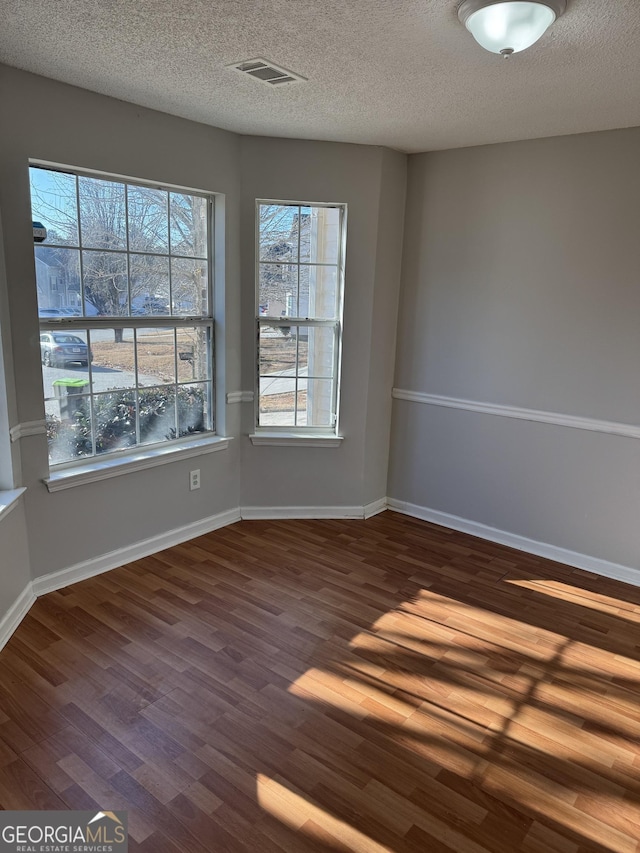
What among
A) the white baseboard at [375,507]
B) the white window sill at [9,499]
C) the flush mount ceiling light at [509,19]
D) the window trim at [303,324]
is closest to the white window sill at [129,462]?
the white window sill at [9,499]

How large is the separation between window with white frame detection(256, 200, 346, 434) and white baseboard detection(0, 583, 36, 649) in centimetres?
177

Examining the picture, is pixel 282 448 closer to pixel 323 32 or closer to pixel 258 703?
pixel 258 703

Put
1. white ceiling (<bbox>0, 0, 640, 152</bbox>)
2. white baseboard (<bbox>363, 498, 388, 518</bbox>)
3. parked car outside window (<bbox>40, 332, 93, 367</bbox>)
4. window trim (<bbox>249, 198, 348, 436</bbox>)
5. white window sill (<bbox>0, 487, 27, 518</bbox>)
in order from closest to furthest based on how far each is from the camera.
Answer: white ceiling (<bbox>0, 0, 640, 152</bbox>), white window sill (<bbox>0, 487, 27, 518</bbox>), parked car outside window (<bbox>40, 332, 93, 367</bbox>), window trim (<bbox>249, 198, 348, 436</bbox>), white baseboard (<bbox>363, 498, 388, 518</bbox>)

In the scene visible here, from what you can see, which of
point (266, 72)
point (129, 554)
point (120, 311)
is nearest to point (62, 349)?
point (120, 311)

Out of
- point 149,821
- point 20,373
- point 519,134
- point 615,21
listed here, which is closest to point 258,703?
point 149,821

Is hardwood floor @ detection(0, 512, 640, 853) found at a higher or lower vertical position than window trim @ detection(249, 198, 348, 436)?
lower

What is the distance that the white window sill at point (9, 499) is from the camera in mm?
2576

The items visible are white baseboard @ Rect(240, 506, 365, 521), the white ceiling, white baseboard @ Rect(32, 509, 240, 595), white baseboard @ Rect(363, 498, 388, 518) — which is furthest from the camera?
white baseboard @ Rect(363, 498, 388, 518)

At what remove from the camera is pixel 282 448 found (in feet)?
13.2

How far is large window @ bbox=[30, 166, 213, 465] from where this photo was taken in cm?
294

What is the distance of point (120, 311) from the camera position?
3238mm

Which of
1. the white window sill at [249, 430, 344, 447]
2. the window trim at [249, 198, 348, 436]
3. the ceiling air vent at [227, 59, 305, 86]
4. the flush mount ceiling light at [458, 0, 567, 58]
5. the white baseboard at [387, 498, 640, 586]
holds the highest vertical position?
the ceiling air vent at [227, 59, 305, 86]

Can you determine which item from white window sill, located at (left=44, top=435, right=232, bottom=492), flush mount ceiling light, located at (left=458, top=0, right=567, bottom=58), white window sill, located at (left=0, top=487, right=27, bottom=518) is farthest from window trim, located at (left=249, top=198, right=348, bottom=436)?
flush mount ceiling light, located at (left=458, top=0, right=567, bottom=58)

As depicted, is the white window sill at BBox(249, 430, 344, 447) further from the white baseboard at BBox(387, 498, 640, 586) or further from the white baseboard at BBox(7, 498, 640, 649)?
the white baseboard at BBox(387, 498, 640, 586)
